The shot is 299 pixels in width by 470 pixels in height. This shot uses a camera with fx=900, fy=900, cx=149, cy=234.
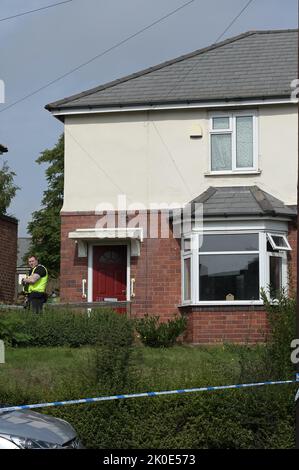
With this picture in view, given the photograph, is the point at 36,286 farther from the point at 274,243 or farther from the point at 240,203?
the point at 274,243

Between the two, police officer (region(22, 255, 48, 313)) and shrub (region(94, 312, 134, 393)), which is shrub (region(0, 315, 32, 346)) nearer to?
police officer (region(22, 255, 48, 313))

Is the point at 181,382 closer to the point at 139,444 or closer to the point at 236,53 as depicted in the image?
the point at 139,444

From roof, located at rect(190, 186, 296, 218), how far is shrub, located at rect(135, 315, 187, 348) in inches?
Answer: 110

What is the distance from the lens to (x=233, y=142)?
799 inches

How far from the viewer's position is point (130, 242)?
2039 cm

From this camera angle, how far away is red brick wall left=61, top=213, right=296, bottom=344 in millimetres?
18734

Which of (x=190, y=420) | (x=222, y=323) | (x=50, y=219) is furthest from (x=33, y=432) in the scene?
(x=50, y=219)

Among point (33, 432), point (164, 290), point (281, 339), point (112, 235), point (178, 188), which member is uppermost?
point (178, 188)

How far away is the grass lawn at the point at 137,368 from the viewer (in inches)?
471

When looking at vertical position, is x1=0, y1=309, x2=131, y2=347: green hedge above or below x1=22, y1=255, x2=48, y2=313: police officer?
below

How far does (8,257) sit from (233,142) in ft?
24.8

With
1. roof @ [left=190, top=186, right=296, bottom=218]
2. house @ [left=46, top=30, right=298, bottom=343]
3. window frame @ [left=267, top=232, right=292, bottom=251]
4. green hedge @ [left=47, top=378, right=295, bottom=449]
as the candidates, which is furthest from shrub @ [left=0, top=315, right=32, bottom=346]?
window frame @ [left=267, top=232, right=292, bottom=251]

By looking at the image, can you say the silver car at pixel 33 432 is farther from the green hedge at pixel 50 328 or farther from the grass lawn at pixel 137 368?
the green hedge at pixel 50 328
